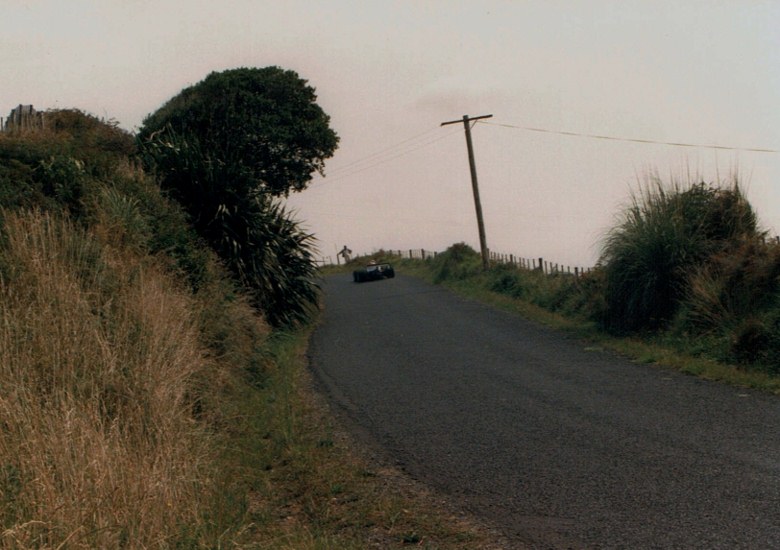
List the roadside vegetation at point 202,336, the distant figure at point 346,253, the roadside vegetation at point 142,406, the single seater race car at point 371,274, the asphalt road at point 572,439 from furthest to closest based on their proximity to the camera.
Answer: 1. the distant figure at point 346,253
2. the single seater race car at point 371,274
3. the asphalt road at point 572,439
4. the roadside vegetation at point 202,336
5. the roadside vegetation at point 142,406

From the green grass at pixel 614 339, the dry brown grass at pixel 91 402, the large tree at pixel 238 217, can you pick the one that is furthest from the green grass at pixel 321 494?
the large tree at pixel 238 217

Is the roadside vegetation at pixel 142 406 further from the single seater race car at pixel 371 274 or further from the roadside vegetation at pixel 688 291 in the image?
the single seater race car at pixel 371 274

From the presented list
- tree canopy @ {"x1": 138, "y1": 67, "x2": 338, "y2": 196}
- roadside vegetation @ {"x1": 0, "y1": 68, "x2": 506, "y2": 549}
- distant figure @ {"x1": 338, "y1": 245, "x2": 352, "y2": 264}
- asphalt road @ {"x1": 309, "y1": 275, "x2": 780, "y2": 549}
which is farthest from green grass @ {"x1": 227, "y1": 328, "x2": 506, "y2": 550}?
distant figure @ {"x1": 338, "y1": 245, "x2": 352, "y2": 264}

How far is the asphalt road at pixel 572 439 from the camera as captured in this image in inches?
253

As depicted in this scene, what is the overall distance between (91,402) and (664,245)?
565 inches

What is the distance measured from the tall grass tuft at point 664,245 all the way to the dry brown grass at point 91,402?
34.3 ft

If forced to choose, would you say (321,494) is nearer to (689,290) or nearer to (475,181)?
(689,290)

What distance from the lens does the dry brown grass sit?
546 cm

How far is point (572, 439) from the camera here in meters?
9.16

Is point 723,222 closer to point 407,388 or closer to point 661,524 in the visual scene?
point 407,388

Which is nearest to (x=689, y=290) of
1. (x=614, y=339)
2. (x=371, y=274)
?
(x=614, y=339)

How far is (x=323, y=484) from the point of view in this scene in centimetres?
805

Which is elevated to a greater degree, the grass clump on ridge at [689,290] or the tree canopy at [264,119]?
the tree canopy at [264,119]

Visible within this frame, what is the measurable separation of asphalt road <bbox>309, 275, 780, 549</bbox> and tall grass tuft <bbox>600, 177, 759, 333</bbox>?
7.74ft
